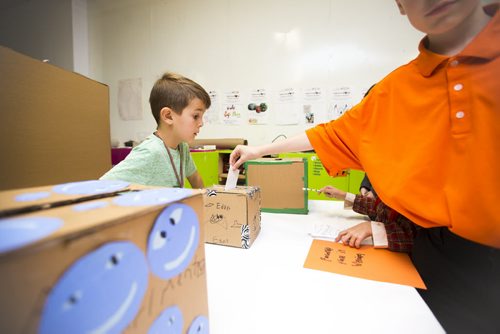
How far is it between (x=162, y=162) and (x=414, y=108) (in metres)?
0.86

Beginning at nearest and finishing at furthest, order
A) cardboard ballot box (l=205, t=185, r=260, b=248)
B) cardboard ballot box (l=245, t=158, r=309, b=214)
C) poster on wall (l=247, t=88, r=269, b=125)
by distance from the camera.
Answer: cardboard ballot box (l=205, t=185, r=260, b=248) → cardboard ballot box (l=245, t=158, r=309, b=214) → poster on wall (l=247, t=88, r=269, b=125)

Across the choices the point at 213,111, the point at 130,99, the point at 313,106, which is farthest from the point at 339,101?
the point at 130,99

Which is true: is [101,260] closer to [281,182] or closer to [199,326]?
[199,326]

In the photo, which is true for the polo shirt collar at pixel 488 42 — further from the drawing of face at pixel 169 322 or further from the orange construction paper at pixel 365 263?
the drawing of face at pixel 169 322

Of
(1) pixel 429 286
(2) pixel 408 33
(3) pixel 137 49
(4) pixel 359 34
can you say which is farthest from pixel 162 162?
(3) pixel 137 49

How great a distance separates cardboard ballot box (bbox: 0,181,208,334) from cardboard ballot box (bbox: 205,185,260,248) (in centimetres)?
32

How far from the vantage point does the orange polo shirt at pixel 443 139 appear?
43cm

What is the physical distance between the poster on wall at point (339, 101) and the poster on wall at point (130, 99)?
80.2 inches

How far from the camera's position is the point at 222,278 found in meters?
0.50

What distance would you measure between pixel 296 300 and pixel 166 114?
35.8 inches

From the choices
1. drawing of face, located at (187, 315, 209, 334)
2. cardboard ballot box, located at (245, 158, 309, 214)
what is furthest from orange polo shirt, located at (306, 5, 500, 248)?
drawing of face, located at (187, 315, 209, 334)

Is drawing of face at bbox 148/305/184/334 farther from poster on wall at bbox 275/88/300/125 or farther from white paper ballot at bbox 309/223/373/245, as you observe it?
poster on wall at bbox 275/88/300/125

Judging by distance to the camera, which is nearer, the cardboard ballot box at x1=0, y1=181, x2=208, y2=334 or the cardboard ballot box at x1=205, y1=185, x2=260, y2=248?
the cardboard ballot box at x1=0, y1=181, x2=208, y2=334

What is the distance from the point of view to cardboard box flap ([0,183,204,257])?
0.15 meters
